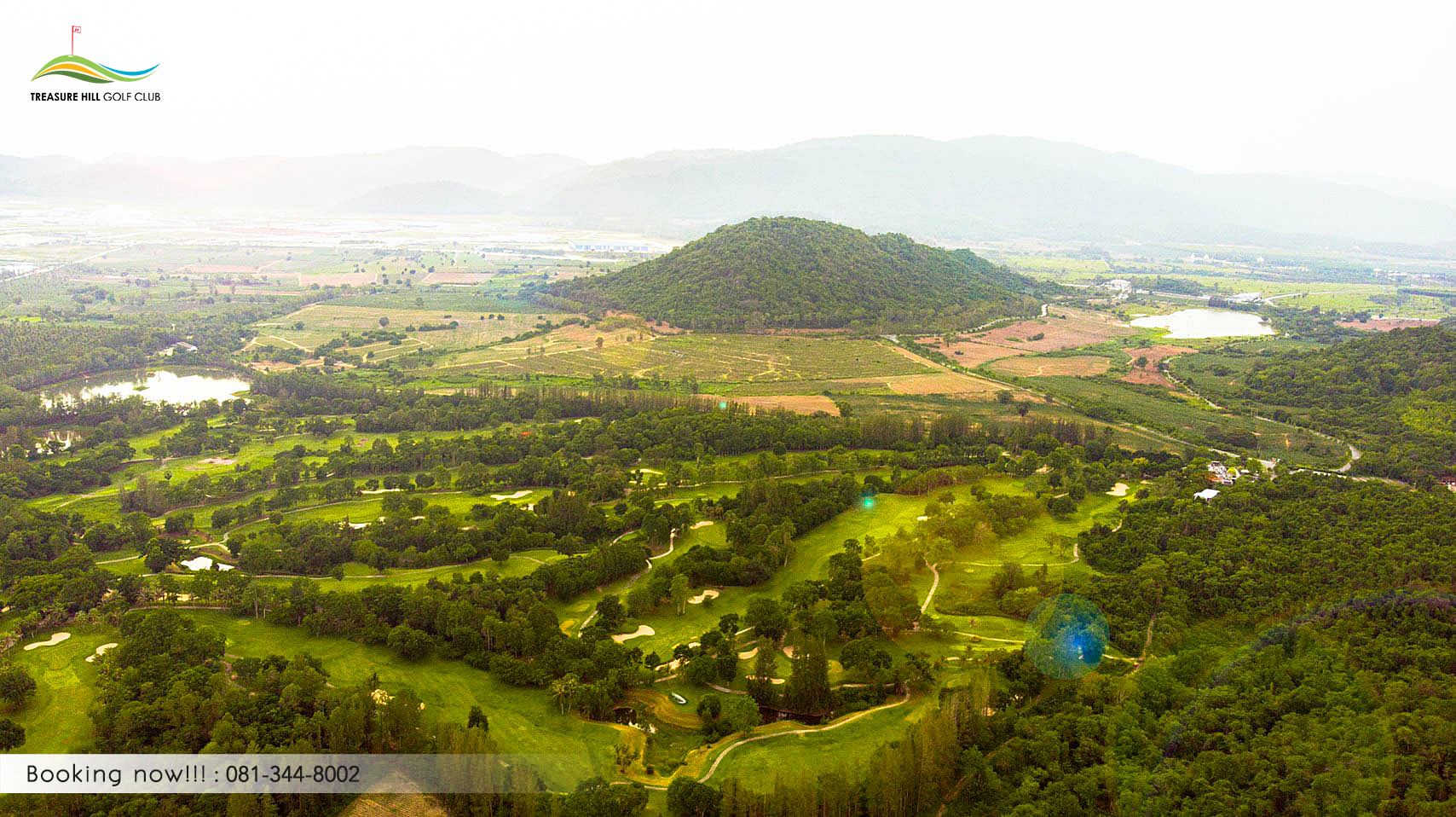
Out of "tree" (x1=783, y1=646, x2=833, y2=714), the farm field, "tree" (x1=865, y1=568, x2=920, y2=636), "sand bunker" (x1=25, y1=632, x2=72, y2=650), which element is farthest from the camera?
the farm field

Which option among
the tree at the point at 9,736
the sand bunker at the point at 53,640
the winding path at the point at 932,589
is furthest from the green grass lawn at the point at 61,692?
the winding path at the point at 932,589

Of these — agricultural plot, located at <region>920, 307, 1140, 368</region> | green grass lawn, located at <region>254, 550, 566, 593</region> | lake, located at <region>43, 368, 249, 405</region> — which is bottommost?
green grass lawn, located at <region>254, 550, 566, 593</region>

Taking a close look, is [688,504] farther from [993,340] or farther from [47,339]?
[47,339]

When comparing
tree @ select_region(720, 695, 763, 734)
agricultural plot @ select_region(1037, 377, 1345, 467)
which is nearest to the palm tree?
tree @ select_region(720, 695, 763, 734)

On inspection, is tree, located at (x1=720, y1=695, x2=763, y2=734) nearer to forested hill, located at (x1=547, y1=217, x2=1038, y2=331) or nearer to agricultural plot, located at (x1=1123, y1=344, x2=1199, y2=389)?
agricultural plot, located at (x1=1123, y1=344, x2=1199, y2=389)

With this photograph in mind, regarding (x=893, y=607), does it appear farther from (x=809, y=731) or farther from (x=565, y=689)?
(x=565, y=689)

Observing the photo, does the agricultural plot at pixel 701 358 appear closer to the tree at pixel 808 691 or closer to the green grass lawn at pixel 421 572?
the green grass lawn at pixel 421 572
